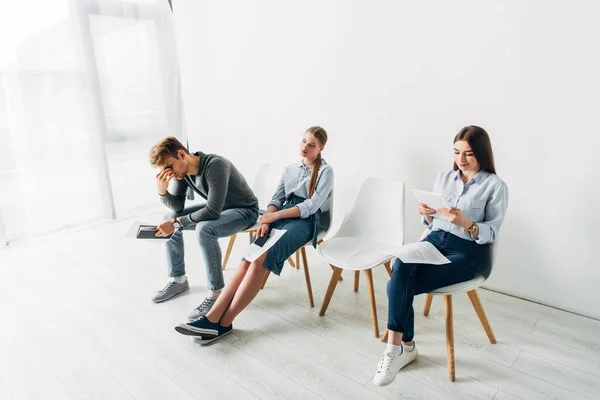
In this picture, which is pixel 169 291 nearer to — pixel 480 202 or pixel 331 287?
pixel 331 287

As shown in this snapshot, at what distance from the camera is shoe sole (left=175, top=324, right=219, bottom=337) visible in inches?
76.3

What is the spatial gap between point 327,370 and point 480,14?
1958 mm

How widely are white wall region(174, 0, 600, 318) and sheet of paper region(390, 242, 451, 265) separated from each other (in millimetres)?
779

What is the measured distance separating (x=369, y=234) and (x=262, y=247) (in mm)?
631

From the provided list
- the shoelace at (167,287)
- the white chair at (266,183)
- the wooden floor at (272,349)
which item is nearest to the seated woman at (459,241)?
the wooden floor at (272,349)

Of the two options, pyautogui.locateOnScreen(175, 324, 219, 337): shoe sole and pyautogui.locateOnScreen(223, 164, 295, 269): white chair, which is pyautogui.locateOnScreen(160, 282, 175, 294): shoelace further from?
pyautogui.locateOnScreen(175, 324, 219, 337): shoe sole

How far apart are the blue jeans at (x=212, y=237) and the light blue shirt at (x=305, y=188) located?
0.71ft

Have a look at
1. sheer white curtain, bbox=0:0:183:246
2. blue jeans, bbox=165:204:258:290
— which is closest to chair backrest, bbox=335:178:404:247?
blue jeans, bbox=165:204:258:290

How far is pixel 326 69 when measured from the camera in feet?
9.34

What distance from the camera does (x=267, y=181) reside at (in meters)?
2.96

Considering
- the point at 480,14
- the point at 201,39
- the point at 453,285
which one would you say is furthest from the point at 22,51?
the point at 453,285

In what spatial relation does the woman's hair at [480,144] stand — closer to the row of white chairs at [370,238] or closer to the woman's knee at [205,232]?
the row of white chairs at [370,238]

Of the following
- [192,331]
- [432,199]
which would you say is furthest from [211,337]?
[432,199]

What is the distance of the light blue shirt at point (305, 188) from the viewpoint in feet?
7.41
